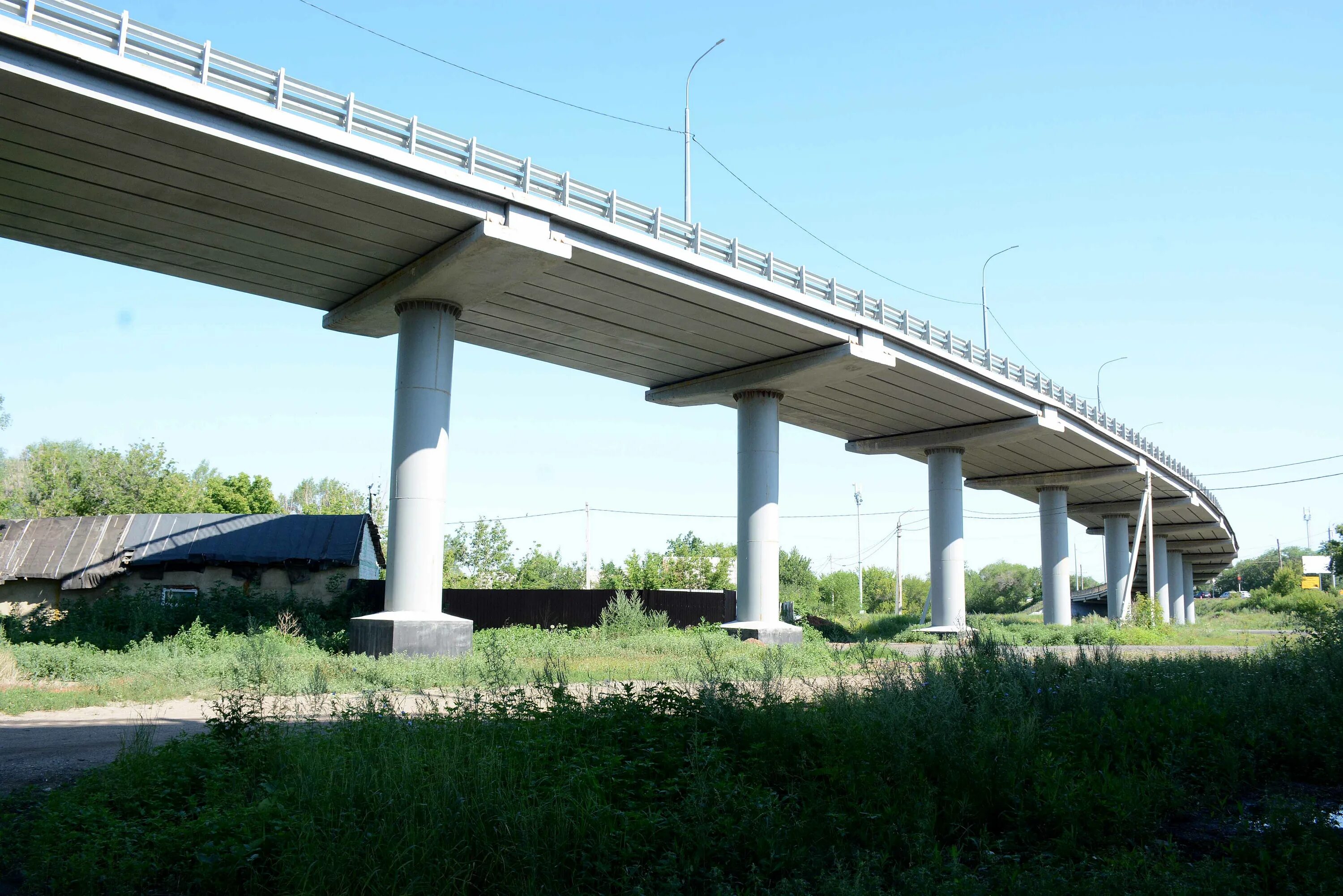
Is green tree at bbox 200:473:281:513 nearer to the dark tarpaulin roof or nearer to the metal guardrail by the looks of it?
the dark tarpaulin roof

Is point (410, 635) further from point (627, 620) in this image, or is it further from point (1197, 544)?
point (1197, 544)

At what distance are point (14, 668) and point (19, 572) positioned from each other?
15.8 m

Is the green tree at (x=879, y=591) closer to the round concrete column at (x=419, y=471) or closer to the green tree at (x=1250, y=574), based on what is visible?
the green tree at (x=1250, y=574)

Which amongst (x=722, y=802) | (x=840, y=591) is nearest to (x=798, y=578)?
(x=840, y=591)

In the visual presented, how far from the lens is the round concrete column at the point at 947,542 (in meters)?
40.4

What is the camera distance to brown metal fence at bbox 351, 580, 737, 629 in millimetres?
35406

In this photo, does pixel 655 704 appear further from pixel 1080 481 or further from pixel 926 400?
pixel 1080 481

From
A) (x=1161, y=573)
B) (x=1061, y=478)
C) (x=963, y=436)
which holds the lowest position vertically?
(x=1161, y=573)

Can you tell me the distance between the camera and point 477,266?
70.3 feet

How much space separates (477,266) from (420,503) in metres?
5.74

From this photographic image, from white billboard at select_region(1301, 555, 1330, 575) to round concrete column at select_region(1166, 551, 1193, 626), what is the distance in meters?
12.9

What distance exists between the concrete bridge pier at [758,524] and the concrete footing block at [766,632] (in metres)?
0.02

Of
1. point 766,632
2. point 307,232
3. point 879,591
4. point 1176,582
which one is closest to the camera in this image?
point 307,232

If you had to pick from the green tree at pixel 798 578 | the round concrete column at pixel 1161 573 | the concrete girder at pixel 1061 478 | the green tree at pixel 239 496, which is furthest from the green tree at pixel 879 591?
the green tree at pixel 239 496
